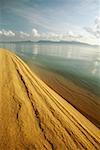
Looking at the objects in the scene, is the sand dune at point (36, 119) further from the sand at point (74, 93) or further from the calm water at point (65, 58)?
the calm water at point (65, 58)

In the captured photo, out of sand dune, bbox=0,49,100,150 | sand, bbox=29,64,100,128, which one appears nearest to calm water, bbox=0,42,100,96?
sand, bbox=29,64,100,128

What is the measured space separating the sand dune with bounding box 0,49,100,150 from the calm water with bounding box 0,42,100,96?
0.28 m

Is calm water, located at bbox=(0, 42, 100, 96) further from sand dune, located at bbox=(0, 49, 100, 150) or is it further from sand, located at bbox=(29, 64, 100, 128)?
sand dune, located at bbox=(0, 49, 100, 150)

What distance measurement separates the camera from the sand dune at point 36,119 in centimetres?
247

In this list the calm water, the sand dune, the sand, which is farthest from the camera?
the calm water

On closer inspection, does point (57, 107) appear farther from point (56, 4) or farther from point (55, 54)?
point (56, 4)

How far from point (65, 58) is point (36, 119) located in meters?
1.33

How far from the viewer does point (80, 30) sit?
3447 millimetres

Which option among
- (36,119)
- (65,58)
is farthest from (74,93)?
(36,119)

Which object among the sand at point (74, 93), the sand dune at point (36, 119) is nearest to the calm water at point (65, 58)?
the sand at point (74, 93)

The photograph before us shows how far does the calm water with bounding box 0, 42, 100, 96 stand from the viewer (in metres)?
3.53

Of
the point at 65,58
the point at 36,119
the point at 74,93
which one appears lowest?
the point at 36,119

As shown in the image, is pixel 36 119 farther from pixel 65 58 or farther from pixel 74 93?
pixel 65 58

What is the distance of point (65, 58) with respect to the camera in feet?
12.3
